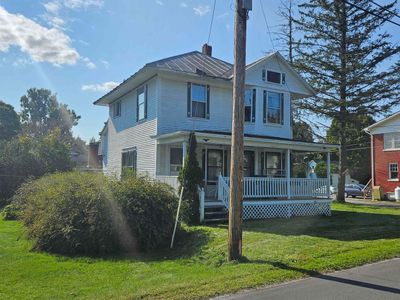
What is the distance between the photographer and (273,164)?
2091 cm

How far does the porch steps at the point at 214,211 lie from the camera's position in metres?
15.4

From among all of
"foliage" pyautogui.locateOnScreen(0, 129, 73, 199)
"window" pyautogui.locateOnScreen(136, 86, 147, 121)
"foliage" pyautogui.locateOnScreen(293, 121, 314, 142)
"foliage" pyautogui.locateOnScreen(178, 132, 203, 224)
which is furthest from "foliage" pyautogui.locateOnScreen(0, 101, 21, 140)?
"foliage" pyautogui.locateOnScreen(178, 132, 203, 224)

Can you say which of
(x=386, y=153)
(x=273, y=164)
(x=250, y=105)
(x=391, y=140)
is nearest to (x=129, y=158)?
(x=250, y=105)

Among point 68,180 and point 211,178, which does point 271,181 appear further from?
point 68,180

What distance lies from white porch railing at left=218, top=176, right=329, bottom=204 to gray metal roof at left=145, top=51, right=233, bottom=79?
5.36 meters

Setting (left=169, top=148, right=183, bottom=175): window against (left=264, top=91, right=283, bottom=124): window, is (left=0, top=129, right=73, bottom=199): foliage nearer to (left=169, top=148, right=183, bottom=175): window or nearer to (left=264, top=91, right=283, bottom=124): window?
(left=169, top=148, right=183, bottom=175): window

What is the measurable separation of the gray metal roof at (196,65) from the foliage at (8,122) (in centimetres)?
6382

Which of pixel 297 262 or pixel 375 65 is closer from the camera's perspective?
pixel 297 262

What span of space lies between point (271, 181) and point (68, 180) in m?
8.36

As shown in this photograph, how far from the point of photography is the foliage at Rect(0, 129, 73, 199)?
26953mm

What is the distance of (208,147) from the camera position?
18.8 metres

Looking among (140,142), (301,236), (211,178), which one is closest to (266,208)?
(211,178)

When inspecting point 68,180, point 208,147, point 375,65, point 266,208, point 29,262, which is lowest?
point 29,262

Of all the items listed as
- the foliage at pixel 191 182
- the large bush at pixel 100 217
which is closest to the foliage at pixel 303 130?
the foliage at pixel 191 182
